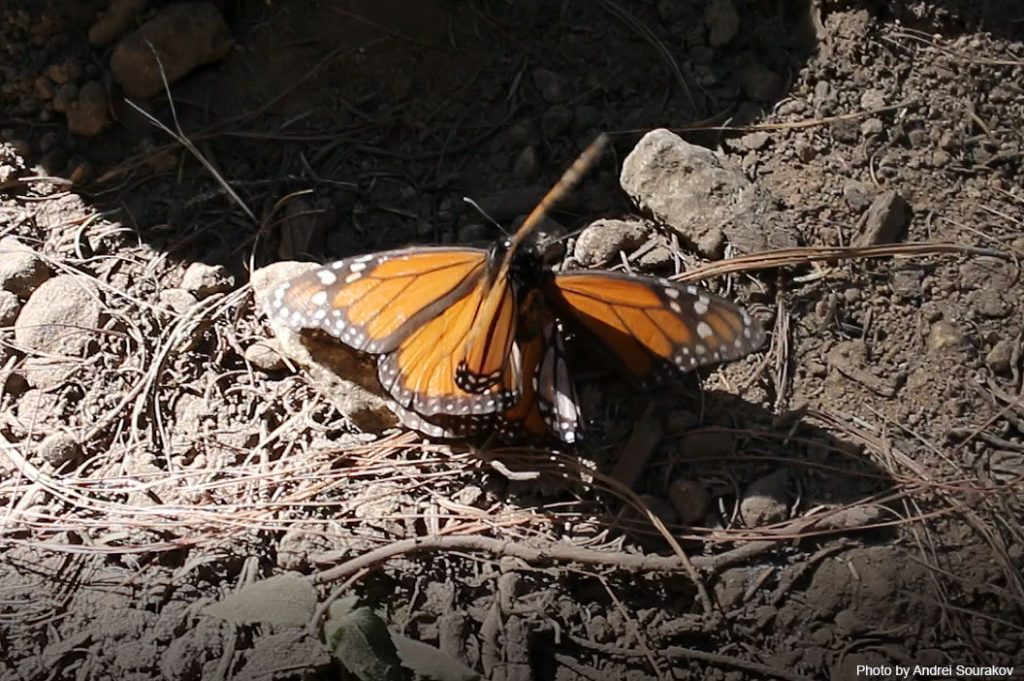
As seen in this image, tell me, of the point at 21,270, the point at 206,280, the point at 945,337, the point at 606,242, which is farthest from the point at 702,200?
the point at 21,270

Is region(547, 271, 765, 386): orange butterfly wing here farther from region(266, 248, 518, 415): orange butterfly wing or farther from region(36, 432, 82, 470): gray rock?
region(36, 432, 82, 470): gray rock

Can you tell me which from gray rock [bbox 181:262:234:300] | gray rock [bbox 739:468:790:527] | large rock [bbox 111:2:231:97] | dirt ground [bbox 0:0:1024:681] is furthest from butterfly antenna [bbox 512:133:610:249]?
large rock [bbox 111:2:231:97]

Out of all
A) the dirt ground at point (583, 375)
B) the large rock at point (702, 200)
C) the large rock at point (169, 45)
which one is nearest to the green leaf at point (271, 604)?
the dirt ground at point (583, 375)

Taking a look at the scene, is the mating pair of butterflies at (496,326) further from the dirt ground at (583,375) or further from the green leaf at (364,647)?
the green leaf at (364,647)

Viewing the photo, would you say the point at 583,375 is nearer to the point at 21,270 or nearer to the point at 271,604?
the point at 271,604

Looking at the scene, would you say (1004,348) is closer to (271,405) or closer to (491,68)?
(491,68)

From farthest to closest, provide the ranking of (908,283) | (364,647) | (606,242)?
(606,242) < (908,283) < (364,647)
